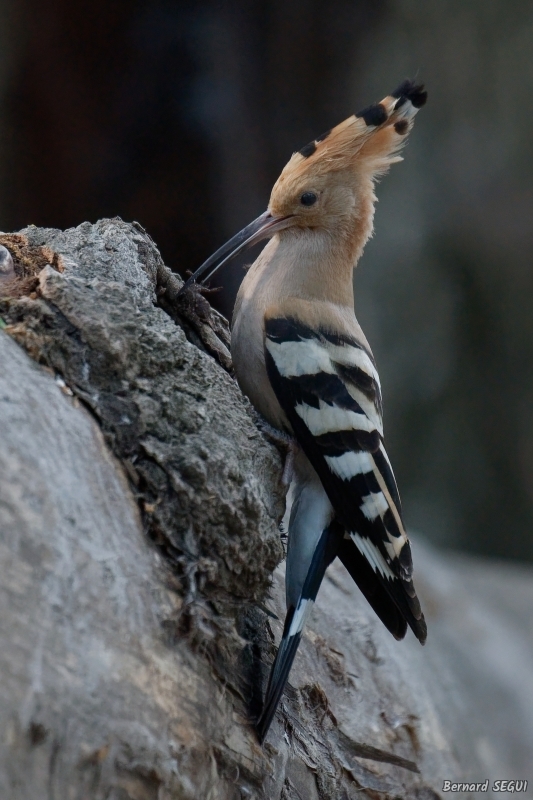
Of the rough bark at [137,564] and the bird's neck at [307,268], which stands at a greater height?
the bird's neck at [307,268]

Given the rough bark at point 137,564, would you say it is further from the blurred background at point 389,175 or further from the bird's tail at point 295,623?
the blurred background at point 389,175

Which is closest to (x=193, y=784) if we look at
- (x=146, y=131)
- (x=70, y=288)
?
(x=70, y=288)

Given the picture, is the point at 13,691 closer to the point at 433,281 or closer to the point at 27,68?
the point at 27,68

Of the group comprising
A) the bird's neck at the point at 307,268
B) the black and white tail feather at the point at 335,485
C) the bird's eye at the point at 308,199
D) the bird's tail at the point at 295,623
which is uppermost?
the bird's eye at the point at 308,199

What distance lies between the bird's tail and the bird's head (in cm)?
61

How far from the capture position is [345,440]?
4.73ft

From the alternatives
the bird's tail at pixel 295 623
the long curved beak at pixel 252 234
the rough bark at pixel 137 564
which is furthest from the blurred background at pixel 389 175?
the bird's tail at pixel 295 623

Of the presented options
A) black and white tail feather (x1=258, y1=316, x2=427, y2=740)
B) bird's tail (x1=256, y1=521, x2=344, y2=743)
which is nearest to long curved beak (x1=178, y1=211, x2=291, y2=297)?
black and white tail feather (x1=258, y1=316, x2=427, y2=740)

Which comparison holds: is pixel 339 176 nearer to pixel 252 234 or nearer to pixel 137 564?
pixel 252 234

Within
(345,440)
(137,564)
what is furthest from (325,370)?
(137,564)

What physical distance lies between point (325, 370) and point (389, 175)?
3.41 metres

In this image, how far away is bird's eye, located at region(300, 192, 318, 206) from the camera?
5.67 feet

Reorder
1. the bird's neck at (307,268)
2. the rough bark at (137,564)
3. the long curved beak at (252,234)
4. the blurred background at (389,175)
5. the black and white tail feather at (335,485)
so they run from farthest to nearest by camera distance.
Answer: the blurred background at (389,175) → the long curved beak at (252,234) → the bird's neck at (307,268) → the black and white tail feather at (335,485) → the rough bark at (137,564)

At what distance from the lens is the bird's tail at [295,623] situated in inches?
46.2
